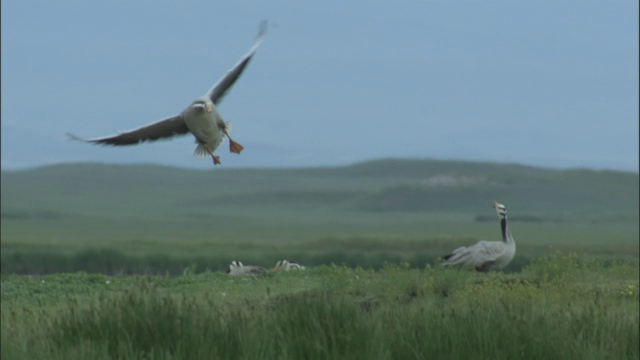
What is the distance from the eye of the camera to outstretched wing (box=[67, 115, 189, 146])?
10.2m

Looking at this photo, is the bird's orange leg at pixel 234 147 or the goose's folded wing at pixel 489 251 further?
the goose's folded wing at pixel 489 251

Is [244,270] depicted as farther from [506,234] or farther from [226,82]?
[226,82]

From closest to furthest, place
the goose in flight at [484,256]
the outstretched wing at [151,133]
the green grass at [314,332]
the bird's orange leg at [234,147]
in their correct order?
1. the green grass at [314,332]
2. the bird's orange leg at [234,147]
3. the outstretched wing at [151,133]
4. the goose in flight at [484,256]

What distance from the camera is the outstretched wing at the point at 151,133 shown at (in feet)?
33.3

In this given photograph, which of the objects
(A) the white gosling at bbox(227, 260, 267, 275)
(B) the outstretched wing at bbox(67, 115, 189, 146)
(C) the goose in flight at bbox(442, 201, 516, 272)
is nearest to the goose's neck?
(C) the goose in flight at bbox(442, 201, 516, 272)

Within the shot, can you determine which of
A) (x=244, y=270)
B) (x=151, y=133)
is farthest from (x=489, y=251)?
(x=151, y=133)

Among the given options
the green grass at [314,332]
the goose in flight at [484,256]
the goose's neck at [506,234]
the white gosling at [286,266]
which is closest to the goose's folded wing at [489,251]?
the goose in flight at [484,256]

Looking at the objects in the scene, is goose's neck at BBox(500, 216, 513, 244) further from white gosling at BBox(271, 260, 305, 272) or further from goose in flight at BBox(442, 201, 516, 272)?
white gosling at BBox(271, 260, 305, 272)

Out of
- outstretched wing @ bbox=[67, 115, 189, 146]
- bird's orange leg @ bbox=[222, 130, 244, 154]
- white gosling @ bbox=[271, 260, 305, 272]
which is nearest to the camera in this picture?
bird's orange leg @ bbox=[222, 130, 244, 154]

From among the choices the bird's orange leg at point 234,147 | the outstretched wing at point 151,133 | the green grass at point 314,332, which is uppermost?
the outstretched wing at point 151,133

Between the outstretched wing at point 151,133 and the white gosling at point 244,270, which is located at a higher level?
the outstretched wing at point 151,133

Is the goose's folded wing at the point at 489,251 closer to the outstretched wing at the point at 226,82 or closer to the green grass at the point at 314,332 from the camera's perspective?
the green grass at the point at 314,332

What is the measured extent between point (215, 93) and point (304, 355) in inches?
89.0

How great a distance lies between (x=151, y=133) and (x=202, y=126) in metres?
0.61
